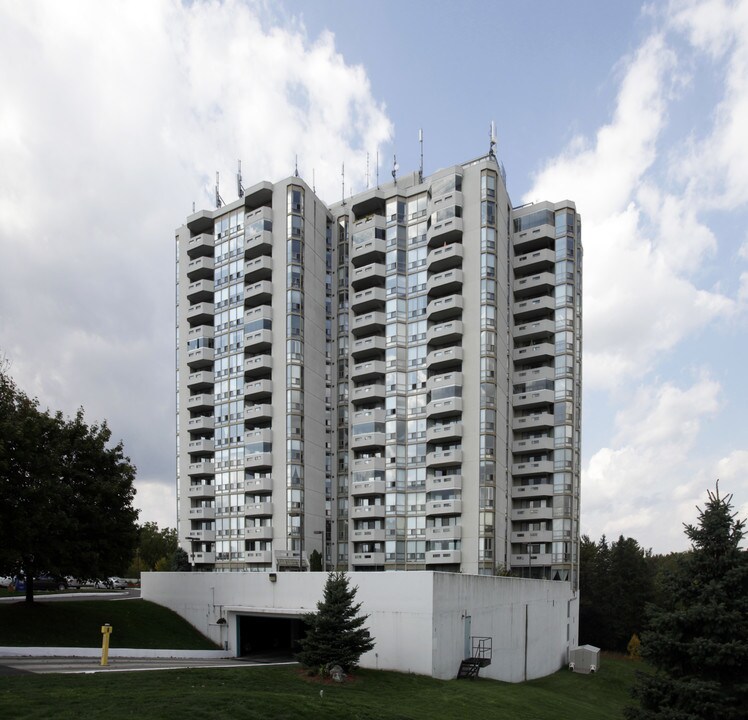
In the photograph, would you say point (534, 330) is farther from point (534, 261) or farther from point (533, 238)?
point (533, 238)

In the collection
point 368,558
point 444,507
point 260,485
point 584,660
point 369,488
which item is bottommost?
point 584,660

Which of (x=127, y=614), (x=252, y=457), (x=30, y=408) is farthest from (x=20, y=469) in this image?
(x=252, y=457)

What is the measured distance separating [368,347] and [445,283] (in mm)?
11611

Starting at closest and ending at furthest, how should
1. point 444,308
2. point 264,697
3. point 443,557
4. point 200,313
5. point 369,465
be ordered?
point 264,697, point 443,557, point 444,308, point 369,465, point 200,313

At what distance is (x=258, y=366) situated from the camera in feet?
244

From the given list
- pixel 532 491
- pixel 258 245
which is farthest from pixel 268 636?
pixel 258 245

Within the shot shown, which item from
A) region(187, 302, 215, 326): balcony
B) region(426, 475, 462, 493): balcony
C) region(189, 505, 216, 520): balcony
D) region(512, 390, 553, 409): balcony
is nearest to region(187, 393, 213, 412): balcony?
region(187, 302, 215, 326): balcony

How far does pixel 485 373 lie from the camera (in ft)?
232

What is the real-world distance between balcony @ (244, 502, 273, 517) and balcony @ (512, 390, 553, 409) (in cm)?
3051

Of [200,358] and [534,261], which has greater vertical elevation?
[534,261]

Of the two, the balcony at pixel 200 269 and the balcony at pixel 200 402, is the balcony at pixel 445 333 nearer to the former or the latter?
the balcony at pixel 200 402

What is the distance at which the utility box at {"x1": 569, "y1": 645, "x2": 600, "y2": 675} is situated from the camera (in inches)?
2525

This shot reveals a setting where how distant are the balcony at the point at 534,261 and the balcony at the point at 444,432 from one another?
2262 cm

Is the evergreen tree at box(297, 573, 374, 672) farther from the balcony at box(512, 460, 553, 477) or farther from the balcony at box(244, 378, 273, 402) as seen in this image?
the balcony at box(512, 460, 553, 477)
